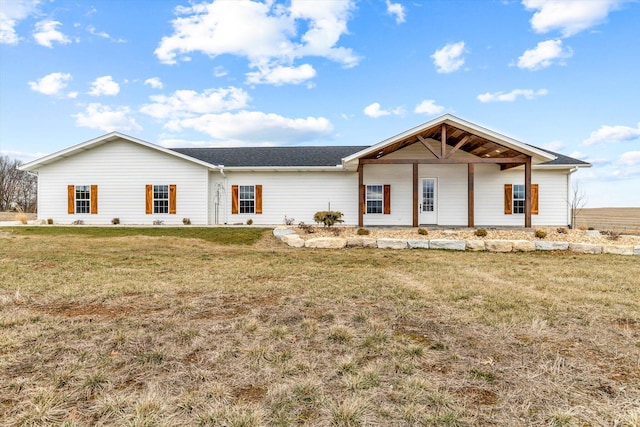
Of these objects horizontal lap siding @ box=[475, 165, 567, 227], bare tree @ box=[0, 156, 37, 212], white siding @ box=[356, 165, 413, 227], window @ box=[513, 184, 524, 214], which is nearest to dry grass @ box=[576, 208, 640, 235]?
horizontal lap siding @ box=[475, 165, 567, 227]

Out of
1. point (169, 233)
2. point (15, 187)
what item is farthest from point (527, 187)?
point (15, 187)

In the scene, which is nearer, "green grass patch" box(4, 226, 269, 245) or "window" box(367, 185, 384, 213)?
"green grass patch" box(4, 226, 269, 245)

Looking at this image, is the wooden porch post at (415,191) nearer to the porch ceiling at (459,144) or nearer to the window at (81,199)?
the porch ceiling at (459,144)

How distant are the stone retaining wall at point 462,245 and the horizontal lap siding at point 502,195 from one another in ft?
19.3

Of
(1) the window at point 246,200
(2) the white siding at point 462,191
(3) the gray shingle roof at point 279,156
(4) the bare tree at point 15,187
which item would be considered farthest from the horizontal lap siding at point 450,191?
(4) the bare tree at point 15,187

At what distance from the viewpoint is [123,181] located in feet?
51.0

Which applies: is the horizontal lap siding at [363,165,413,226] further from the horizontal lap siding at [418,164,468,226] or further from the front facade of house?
the horizontal lap siding at [418,164,468,226]

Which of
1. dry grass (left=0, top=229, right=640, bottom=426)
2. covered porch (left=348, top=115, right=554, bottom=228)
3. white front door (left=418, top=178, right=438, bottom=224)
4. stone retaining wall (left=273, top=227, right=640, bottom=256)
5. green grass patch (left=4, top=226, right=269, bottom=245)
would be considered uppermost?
covered porch (left=348, top=115, right=554, bottom=228)

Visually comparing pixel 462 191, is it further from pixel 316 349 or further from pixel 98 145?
pixel 98 145

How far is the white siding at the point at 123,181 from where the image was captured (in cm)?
1537

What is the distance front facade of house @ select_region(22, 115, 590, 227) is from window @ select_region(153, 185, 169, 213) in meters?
0.05

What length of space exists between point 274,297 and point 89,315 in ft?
7.11

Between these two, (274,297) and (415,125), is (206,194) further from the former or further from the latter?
(274,297)

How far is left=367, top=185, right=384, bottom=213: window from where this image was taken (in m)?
15.5
